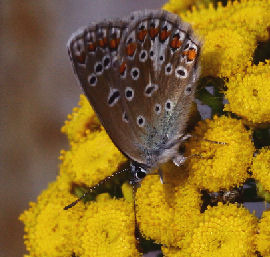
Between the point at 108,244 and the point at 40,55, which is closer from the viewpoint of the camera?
the point at 108,244

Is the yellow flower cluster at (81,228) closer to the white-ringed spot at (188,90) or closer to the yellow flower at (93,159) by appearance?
the yellow flower at (93,159)

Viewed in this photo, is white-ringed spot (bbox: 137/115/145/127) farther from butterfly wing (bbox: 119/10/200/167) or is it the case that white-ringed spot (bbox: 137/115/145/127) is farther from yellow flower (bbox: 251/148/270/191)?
yellow flower (bbox: 251/148/270/191)

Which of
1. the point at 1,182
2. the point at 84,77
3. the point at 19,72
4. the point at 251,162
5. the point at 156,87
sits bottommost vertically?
the point at 1,182

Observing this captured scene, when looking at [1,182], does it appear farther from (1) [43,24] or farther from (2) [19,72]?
(1) [43,24]

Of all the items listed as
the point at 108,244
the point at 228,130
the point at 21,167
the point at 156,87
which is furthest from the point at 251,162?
the point at 21,167

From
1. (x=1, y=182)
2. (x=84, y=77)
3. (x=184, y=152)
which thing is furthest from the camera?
(x=1, y=182)

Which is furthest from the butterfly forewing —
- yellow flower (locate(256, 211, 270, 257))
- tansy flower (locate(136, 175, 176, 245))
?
yellow flower (locate(256, 211, 270, 257))
